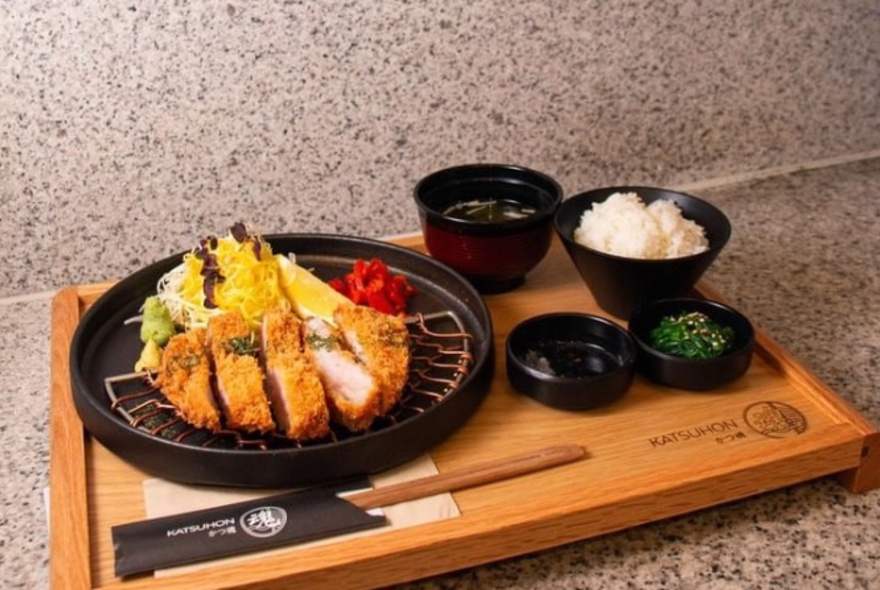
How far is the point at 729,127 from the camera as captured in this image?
171 centimetres

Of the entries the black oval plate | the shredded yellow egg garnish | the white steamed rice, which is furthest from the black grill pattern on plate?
the white steamed rice

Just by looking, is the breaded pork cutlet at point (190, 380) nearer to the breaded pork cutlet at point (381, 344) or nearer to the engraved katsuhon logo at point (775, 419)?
the breaded pork cutlet at point (381, 344)

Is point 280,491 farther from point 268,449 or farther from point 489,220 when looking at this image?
point 489,220

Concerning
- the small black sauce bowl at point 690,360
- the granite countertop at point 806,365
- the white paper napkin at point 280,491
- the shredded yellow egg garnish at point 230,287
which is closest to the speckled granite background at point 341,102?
the granite countertop at point 806,365

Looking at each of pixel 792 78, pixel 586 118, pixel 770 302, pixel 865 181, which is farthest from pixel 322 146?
pixel 865 181

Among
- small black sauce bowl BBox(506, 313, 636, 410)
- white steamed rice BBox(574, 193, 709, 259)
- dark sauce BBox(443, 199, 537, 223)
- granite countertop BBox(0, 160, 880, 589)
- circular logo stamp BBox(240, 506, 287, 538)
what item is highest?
white steamed rice BBox(574, 193, 709, 259)

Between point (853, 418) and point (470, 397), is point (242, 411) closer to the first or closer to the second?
point (470, 397)

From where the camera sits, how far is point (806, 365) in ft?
4.10

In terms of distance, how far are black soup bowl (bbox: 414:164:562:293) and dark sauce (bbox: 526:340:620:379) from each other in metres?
0.15

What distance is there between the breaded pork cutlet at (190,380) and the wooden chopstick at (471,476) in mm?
186

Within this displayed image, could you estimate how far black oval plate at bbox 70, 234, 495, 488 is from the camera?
3.12ft

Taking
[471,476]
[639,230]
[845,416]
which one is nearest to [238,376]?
[471,476]

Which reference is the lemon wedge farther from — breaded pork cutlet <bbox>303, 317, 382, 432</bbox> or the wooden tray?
the wooden tray

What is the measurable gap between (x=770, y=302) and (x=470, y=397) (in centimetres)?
59
